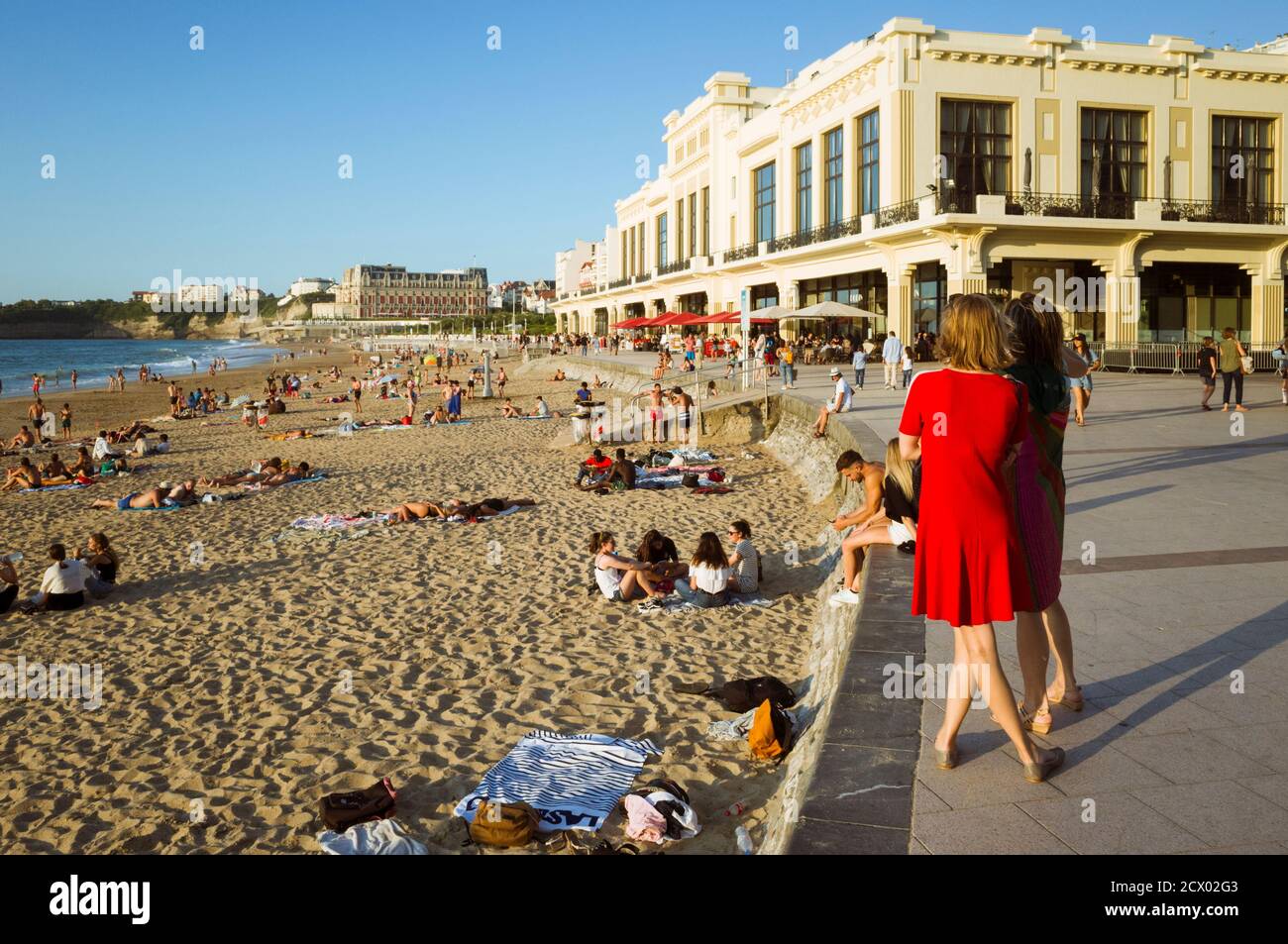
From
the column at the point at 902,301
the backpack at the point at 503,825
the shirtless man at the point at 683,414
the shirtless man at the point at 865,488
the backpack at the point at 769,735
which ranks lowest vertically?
the backpack at the point at 503,825

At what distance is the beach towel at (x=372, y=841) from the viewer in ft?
15.5

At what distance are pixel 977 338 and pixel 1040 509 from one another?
2.74ft

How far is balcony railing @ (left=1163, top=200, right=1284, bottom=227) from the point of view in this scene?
29641mm

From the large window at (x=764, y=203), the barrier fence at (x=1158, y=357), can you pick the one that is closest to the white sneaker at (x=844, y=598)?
the barrier fence at (x=1158, y=357)

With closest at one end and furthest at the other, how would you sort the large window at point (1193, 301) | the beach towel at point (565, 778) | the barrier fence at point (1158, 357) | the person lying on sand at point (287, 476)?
the beach towel at point (565, 778) < the person lying on sand at point (287, 476) < the barrier fence at point (1158, 357) < the large window at point (1193, 301)

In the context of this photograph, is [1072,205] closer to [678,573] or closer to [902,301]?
[902,301]

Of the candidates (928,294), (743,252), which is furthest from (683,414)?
(743,252)

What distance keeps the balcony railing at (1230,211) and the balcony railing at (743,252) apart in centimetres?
1563

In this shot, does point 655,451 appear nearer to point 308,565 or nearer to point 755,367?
point 308,565

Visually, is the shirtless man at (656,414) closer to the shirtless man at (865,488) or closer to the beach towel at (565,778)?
the shirtless man at (865,488)

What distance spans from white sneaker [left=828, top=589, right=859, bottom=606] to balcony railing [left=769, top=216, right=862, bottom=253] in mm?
25859

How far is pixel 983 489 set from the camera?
3316mm

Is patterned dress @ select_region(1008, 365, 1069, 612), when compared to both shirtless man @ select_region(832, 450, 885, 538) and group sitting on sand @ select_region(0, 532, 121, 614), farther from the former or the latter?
group sitting on sand @ select_region(0, 532, 121, 614)

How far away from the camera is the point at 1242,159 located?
3133cm
